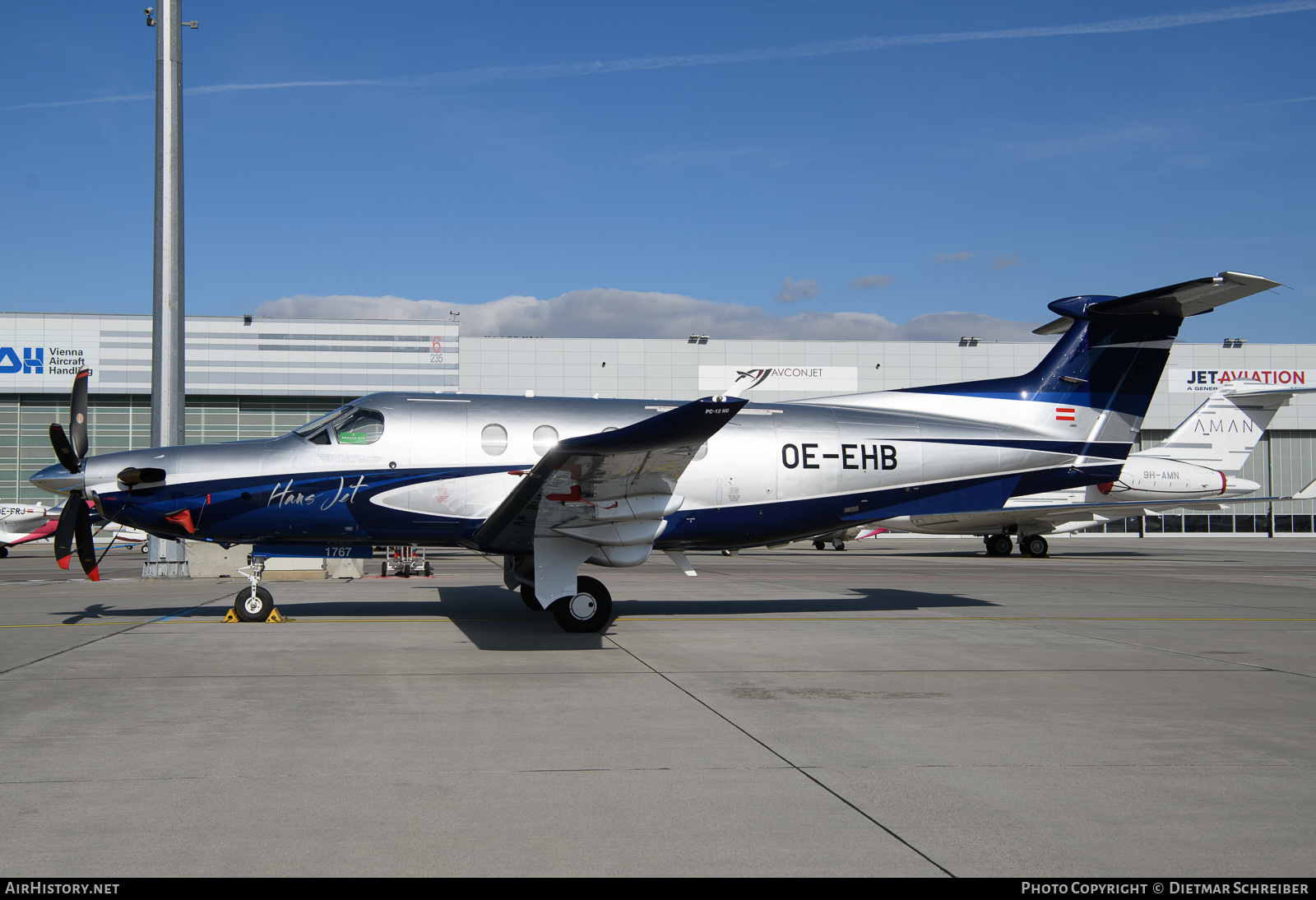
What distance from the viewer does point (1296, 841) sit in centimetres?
402

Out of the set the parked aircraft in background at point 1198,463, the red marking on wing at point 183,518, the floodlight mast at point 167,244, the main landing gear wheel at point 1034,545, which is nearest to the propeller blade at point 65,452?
the red marking on wing at point 183,518

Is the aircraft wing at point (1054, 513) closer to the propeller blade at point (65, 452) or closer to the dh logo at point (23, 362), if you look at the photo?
the propeller blade at point (65, 452)

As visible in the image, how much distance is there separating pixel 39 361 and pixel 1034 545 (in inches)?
1856

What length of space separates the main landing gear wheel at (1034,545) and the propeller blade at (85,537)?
30.5 metres

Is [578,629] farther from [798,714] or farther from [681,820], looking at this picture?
[681,820]

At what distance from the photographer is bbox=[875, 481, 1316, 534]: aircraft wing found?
15.3m

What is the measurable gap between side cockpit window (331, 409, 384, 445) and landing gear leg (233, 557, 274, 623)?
1.94 meters

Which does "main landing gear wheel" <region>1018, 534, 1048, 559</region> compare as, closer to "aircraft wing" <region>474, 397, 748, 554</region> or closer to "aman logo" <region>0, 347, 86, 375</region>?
"aircraft wing" <region>474, 397, 748, 554</region>

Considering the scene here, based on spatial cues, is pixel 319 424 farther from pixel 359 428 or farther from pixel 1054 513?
pixel 1054 513

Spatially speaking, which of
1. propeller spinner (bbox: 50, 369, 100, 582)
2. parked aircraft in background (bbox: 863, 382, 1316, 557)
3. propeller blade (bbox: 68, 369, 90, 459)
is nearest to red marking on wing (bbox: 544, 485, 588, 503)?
propeller spinner (bbox: 50, 369, 100, 582)

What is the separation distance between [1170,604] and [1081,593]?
84.1 inches

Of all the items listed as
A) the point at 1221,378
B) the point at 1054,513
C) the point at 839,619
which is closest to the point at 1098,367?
the point at 839,619

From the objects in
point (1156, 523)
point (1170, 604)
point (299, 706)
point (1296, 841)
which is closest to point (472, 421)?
point (299, 706)

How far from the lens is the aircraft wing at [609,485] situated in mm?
9148
